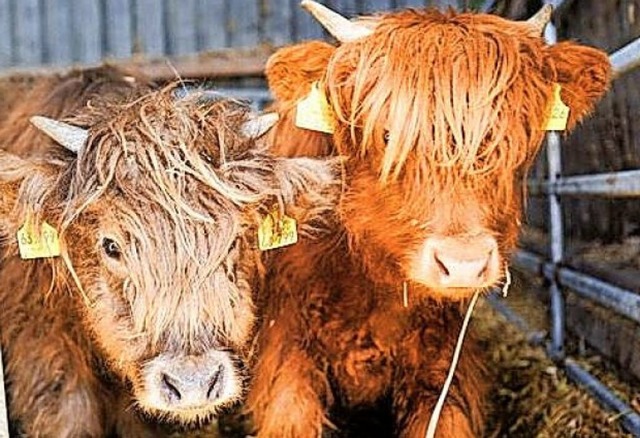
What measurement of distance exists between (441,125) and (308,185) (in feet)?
1.44

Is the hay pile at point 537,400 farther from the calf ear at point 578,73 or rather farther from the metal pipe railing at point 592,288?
the calf ear at point 578,73

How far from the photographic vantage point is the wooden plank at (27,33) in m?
9.22

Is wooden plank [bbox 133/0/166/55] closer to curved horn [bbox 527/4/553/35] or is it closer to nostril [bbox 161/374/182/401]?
curved horn [bbox 527/4/553/35]

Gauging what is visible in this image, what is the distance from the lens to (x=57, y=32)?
9242 mm

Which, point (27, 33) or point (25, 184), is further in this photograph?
point (27, 33)

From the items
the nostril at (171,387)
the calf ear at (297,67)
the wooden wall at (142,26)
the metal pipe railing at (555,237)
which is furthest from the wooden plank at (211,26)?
the nostril at (171,387)

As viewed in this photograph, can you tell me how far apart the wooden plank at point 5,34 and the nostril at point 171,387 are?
24.0ft

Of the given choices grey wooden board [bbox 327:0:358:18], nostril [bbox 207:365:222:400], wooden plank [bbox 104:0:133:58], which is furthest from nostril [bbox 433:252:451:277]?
wooden plank [bbox 104:0:133:58]

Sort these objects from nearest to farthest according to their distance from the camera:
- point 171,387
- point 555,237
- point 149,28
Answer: point 171,387, point 555,237, point 149,28

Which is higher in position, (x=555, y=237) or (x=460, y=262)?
(x=460, y=262)

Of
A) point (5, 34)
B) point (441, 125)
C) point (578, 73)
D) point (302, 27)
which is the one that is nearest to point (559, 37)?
point (578, 73)

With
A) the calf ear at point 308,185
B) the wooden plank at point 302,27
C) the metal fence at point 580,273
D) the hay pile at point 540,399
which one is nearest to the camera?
the calf ear at point 308,185

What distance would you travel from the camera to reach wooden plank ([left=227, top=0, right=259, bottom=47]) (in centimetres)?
909

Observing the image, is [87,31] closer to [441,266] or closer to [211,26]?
[211,26]
